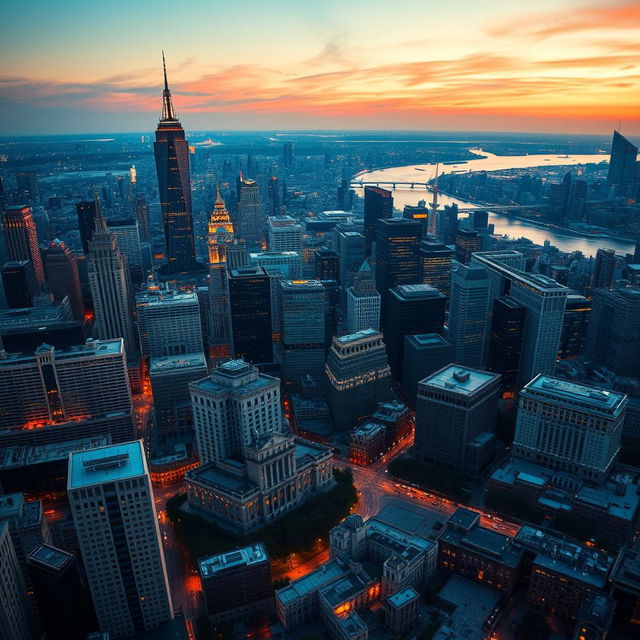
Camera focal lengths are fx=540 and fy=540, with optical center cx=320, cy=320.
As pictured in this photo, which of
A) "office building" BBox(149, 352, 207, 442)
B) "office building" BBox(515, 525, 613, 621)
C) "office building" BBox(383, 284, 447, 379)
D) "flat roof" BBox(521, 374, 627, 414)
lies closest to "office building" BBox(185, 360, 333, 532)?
"office building" BBox(149, 352, 207, 442)

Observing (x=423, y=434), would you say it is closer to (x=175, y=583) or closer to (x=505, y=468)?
(x=505, y=468)

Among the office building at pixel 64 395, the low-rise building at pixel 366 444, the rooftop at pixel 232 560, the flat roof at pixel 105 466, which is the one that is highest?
the flat roof at pixel 105 466

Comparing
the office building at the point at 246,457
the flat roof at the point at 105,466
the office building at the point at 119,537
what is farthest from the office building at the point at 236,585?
the flat roof at the point at 105,466

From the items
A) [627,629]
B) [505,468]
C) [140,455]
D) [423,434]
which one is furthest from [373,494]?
[140,455]

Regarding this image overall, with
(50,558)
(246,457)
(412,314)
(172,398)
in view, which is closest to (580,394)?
(412,314)

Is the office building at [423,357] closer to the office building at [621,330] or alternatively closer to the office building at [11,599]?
the office building at [621,330]
